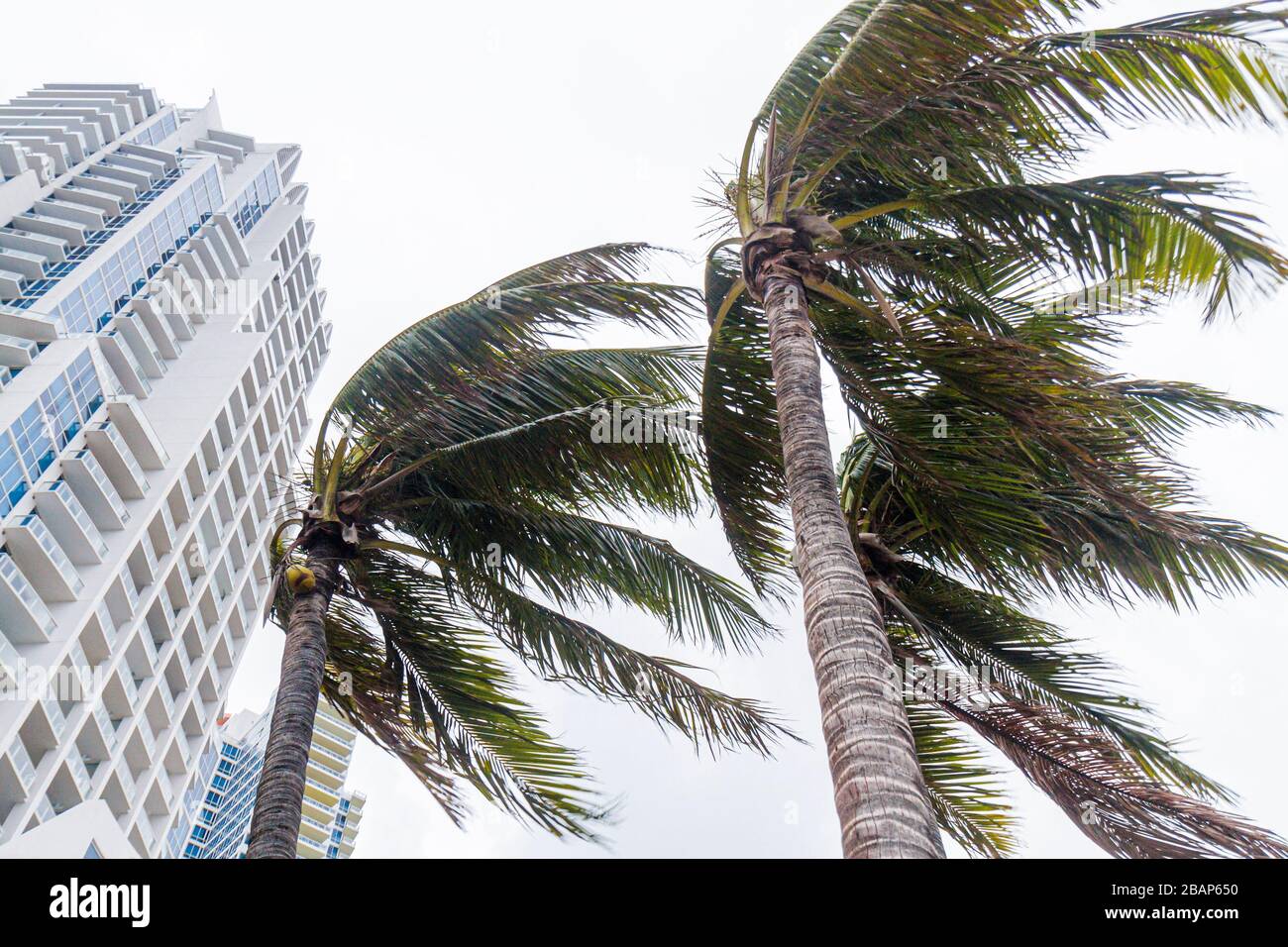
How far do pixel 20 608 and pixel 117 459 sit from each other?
30.6 ft

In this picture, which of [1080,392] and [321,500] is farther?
[321,500]

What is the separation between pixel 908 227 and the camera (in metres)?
8.57

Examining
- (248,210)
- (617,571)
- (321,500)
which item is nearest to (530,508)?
(617,571)

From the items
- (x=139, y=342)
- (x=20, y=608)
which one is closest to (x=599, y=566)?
(x=20, y=608)

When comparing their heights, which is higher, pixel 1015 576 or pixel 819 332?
pixel 819 332

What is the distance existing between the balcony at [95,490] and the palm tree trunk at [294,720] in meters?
33.6

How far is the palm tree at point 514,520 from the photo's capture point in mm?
8641

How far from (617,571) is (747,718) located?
1.75 m

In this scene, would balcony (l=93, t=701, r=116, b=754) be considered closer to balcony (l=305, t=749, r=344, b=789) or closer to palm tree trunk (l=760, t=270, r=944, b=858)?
palm tree trunk (l=760, t=270, r=944, b=858)

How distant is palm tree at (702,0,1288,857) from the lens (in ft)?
18.6

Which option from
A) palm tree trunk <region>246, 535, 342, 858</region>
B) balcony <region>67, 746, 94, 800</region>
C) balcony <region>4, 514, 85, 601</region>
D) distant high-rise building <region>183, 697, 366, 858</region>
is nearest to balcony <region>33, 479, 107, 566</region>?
balcony <region>4, 514, 85, 601</region>
